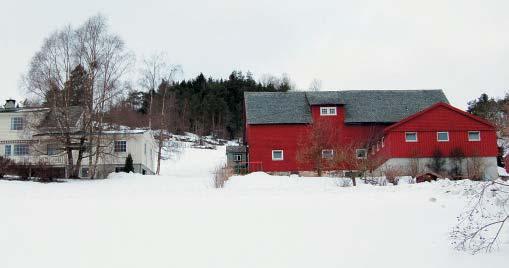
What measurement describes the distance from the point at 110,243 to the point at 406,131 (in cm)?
2612

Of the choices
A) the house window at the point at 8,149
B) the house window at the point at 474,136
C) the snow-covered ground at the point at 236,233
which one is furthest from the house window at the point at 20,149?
the house window at the point at 474,136

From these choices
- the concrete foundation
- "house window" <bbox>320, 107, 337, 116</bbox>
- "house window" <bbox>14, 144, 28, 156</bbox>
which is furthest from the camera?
"house window" <bbox>320, 107, 337, 116</bbox>

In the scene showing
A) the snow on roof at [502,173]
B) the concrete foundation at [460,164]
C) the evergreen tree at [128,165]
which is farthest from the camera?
the snow on roof at [502,173]

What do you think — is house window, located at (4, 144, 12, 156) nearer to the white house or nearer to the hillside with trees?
the white house

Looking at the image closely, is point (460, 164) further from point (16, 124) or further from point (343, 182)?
point (16, 124)

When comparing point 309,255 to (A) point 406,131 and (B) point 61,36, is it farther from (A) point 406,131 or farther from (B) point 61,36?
(A) point 406,131

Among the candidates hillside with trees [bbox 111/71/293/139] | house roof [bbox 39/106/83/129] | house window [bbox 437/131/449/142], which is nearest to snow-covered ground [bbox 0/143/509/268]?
house roof [bbox 39/106/83/129]

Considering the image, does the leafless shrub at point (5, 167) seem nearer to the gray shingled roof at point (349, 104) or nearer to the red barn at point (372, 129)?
the red barn at point (372, 129)

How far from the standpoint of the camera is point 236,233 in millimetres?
10469

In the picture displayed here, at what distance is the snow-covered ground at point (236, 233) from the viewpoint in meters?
8.76

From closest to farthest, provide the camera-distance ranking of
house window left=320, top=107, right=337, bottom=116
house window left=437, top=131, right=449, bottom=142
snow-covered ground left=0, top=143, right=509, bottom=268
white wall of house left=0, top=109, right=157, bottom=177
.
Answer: snow-covered ground left=0, top=143, right=509, bottom=268 < white wall of house left=0, top=109, right=157, bottom=177 < house window left=437, top=131, right=449, bottom=142 < house window left=320, top=107, right=337, bottom=116

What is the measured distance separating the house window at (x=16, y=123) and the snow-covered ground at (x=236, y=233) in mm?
22523

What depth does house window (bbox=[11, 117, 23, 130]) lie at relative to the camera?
3609 cm

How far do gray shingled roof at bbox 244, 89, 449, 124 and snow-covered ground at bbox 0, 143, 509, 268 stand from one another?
21040mm
